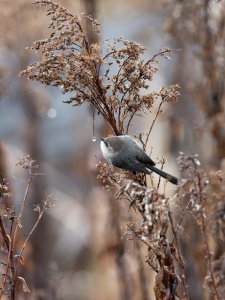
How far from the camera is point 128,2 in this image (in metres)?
11.4

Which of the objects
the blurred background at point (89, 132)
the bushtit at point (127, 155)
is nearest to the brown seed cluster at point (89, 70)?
the bushtit at point (127, 155)

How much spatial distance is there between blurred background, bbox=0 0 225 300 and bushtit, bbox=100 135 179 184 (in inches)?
16.5

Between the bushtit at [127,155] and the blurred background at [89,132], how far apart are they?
1.37 ft

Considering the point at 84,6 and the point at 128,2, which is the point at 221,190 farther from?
the point at 128,2

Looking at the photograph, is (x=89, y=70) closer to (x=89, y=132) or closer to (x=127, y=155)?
(x=127, y=155)

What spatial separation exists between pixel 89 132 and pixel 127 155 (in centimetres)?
925

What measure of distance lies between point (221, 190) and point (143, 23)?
10.1 metres

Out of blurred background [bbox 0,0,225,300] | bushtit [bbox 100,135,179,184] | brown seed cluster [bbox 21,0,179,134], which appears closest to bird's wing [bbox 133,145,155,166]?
bushtit [bbox 100,135,179,184]

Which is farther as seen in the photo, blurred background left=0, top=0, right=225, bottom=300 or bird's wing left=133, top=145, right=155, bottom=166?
blurred background left=0, top=0, right=225, bottom=300

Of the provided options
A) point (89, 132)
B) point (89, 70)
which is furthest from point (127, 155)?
point (89, 132)

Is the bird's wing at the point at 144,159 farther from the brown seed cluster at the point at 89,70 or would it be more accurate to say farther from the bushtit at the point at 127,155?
the brown seed cluster at the point at 89,70

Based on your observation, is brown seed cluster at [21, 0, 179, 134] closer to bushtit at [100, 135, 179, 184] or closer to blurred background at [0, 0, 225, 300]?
bushtit at [100, 135, 179, 184]

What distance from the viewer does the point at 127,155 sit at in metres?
2.76

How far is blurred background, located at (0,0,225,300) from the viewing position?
5070 millimetres
